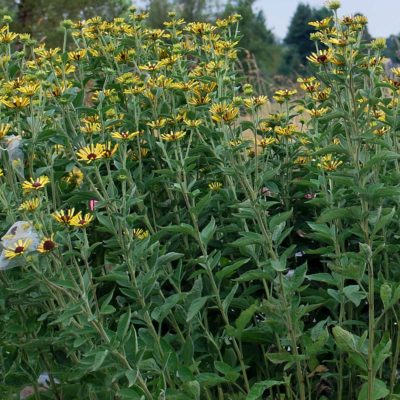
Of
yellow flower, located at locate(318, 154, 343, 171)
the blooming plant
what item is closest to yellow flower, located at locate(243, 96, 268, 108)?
the blooming plant

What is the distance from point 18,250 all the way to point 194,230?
1.60 ft

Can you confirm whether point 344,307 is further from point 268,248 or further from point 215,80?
point 215,80

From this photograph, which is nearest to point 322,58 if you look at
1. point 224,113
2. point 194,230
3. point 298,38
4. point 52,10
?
point 224,113

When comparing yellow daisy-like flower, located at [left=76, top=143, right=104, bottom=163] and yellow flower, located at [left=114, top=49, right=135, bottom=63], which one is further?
yellow flower, located at [left=114, top=49, right=135, bottom=63]

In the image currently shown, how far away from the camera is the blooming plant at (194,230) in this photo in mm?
1903

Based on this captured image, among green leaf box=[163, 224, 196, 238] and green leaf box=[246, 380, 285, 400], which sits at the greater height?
green leaf box=[163, 224, 196, 238]

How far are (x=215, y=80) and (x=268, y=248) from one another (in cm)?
62

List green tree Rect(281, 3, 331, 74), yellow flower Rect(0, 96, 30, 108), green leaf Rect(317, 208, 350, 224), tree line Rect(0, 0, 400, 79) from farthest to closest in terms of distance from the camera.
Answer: green tree Rect(281, 3, 331, 74) < tree line Rect(0, 0, 400, 79) < yellow flower Rect(0, 96, 30, 108) < green leaf Rect(317, 208, 350, 224)

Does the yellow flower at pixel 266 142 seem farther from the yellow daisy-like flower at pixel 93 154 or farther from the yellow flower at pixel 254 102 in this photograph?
the yellow daisy-like flower at pixel 93 154

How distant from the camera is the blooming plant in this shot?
1.90 m

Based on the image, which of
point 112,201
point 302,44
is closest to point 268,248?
point 112,201

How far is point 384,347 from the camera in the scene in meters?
1.92

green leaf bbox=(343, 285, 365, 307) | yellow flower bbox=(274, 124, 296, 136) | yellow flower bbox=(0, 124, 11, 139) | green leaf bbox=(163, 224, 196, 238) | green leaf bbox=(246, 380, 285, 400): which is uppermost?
yellow flower bbox=(0, 124, 11, 139)

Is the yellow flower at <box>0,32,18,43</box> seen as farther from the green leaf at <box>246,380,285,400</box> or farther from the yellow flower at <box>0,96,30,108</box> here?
the green leaf at <box>246,380,285,400</box>
